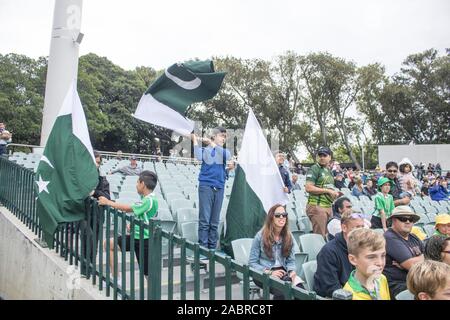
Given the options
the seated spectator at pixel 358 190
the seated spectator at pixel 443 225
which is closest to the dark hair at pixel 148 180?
the seated spectator at pixel 443 225

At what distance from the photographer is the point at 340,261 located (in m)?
3.49

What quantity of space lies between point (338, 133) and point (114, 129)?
20.3 m

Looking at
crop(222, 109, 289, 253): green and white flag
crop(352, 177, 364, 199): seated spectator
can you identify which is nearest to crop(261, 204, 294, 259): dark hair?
crop(222, 109, 289, 253): green and white flag

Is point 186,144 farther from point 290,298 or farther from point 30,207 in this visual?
point 290,298

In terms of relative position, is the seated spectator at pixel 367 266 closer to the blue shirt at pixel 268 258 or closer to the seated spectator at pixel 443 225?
the blue shirt at pixel 268 258

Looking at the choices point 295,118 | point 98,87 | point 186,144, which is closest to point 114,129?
point 98,87

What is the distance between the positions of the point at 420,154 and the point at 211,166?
95.8 feet

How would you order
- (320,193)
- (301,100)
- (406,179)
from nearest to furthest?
(320,193), (406,179), (301,100)

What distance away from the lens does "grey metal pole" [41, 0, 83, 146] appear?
581 inches

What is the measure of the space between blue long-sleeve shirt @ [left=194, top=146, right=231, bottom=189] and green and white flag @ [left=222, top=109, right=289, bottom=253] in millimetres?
266

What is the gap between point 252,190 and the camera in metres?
5.80

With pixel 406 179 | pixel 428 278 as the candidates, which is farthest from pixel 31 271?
pixel 406 179

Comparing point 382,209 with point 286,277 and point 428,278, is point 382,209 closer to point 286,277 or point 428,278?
point 286,277

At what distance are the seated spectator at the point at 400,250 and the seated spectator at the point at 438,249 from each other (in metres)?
0.11
